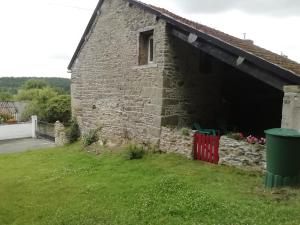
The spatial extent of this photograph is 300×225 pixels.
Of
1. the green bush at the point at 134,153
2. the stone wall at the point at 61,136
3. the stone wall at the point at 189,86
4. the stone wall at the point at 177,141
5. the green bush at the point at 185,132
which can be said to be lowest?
the stone wall at the point at 61,136

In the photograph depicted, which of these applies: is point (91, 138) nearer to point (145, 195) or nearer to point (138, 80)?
point (138, 80)

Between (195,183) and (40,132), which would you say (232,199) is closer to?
(195,183)

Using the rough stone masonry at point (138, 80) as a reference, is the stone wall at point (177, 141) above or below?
below

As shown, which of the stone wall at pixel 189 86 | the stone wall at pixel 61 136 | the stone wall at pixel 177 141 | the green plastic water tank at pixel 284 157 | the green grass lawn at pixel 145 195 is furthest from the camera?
the stone wall at pixel 61 136

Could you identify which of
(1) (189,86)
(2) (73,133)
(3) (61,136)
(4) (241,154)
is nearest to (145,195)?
(4) (241,154)

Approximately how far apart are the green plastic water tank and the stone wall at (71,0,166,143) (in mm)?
5028

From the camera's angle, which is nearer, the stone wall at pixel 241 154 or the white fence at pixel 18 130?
the stone wall at pixel 241 154

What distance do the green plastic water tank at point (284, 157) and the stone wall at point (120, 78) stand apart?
16.5 feet

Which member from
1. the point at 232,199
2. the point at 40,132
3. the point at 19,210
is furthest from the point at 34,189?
the point at 40,132

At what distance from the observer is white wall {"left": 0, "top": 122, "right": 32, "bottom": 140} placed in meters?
25.3

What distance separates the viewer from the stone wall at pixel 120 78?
37.6ft

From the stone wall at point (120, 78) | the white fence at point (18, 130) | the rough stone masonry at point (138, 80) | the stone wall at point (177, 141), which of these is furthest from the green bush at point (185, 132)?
the white fence at point (18, 130)

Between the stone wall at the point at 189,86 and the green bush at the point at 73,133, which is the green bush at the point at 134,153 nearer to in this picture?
the stone wall at the point at 189,86

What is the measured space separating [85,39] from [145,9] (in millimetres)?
5344
